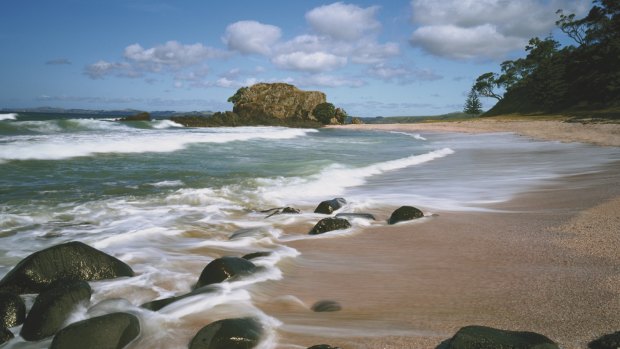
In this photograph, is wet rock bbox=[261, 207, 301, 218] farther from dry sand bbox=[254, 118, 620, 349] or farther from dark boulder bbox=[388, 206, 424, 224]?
dark boulder bbox=[388, 206, 424, 224]

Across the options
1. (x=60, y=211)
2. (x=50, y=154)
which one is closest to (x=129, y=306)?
(x=60, y=211)

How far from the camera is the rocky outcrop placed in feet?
189

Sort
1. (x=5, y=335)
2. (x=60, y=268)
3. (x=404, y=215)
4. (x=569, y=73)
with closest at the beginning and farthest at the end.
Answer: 1. (x=5, y=335)
2. (x=60, y=268)
3. (x=404, y=215)
4. (x=569, y=73)

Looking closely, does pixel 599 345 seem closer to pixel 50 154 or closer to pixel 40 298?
pixel 40 298

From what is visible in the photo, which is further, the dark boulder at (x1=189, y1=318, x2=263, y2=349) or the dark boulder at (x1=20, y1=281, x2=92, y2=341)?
the dark boulder at (x1=20, y1=281, x2=92, y2=341)

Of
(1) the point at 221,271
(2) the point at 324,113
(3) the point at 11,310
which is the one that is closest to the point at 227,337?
(1) the point at 221,271

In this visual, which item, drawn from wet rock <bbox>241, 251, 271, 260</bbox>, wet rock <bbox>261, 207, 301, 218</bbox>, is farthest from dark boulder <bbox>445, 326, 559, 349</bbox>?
wet rock <bbox>261, 207, 301, 218</bbox>

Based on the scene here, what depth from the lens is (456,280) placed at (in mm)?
3176

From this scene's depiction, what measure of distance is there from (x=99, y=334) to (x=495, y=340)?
201 cm

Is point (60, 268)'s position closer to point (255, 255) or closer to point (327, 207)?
point (255, 255)

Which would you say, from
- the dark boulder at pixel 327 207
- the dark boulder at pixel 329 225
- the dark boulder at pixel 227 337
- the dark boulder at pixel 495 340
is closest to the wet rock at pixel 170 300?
the dark boulder at pixel 227 337

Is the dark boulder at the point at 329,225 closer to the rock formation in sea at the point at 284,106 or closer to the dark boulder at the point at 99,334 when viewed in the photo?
the dark boulder at the point at 99,334

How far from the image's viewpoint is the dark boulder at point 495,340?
5.90 feet

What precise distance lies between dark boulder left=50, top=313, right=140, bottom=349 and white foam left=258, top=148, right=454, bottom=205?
14.8ft
